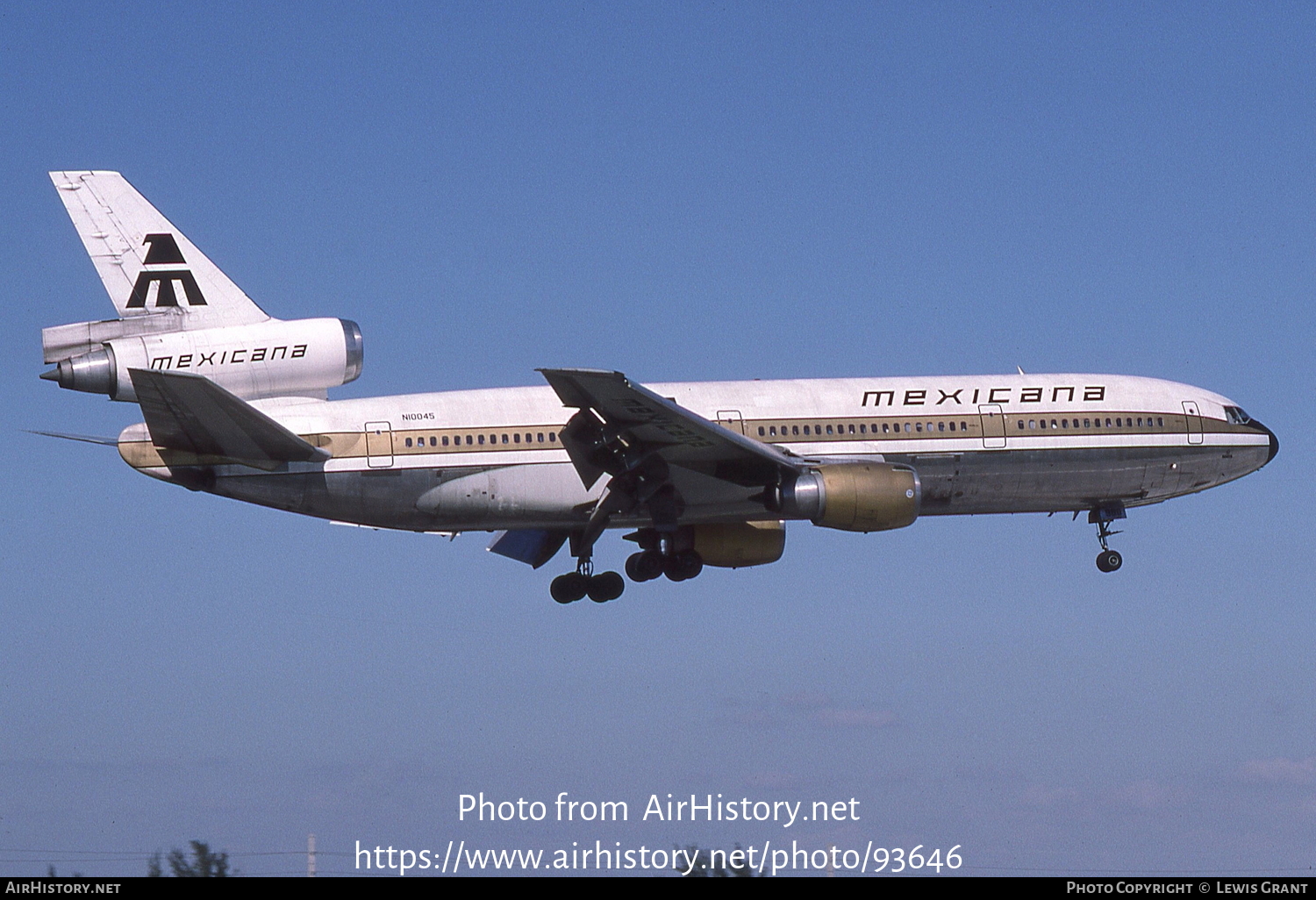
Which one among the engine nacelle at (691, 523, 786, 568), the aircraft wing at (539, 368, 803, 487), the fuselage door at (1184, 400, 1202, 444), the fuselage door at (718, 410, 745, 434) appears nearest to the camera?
the aircraft wing at (539, 368, 803, 487)

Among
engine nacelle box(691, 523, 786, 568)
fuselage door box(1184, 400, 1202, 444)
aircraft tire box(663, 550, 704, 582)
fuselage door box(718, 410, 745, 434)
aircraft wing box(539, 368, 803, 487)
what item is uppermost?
fuselage door box(1184, 400, 1202, 444)

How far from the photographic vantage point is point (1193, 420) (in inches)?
1623

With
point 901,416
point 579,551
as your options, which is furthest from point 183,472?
point 901,416

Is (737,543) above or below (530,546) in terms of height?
below

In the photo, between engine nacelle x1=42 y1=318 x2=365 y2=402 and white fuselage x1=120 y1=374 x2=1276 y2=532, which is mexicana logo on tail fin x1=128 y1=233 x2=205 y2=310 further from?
white fuselage x1=120 y1=374 x2=1276 y2=532

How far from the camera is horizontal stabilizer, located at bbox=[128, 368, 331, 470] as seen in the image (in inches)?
1252

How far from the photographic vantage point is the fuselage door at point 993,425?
38.8 metres

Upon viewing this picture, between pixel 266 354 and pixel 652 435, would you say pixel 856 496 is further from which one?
pixel 266 354

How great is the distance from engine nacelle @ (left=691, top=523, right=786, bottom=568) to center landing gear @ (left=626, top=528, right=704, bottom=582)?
0.68 m

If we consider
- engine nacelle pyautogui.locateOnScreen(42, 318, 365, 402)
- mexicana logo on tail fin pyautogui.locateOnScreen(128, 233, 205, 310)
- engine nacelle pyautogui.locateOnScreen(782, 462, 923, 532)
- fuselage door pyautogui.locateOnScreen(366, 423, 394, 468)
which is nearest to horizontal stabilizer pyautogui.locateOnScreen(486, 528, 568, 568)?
fuselage door pyautogui.locateOnScreen(366, 423, 394, 468)

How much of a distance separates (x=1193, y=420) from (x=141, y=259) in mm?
24888

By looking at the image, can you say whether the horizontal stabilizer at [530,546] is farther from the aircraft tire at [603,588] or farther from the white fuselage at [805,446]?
the white fuselage at [805,446]

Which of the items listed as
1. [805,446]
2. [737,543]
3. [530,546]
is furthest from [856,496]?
[530,546]
